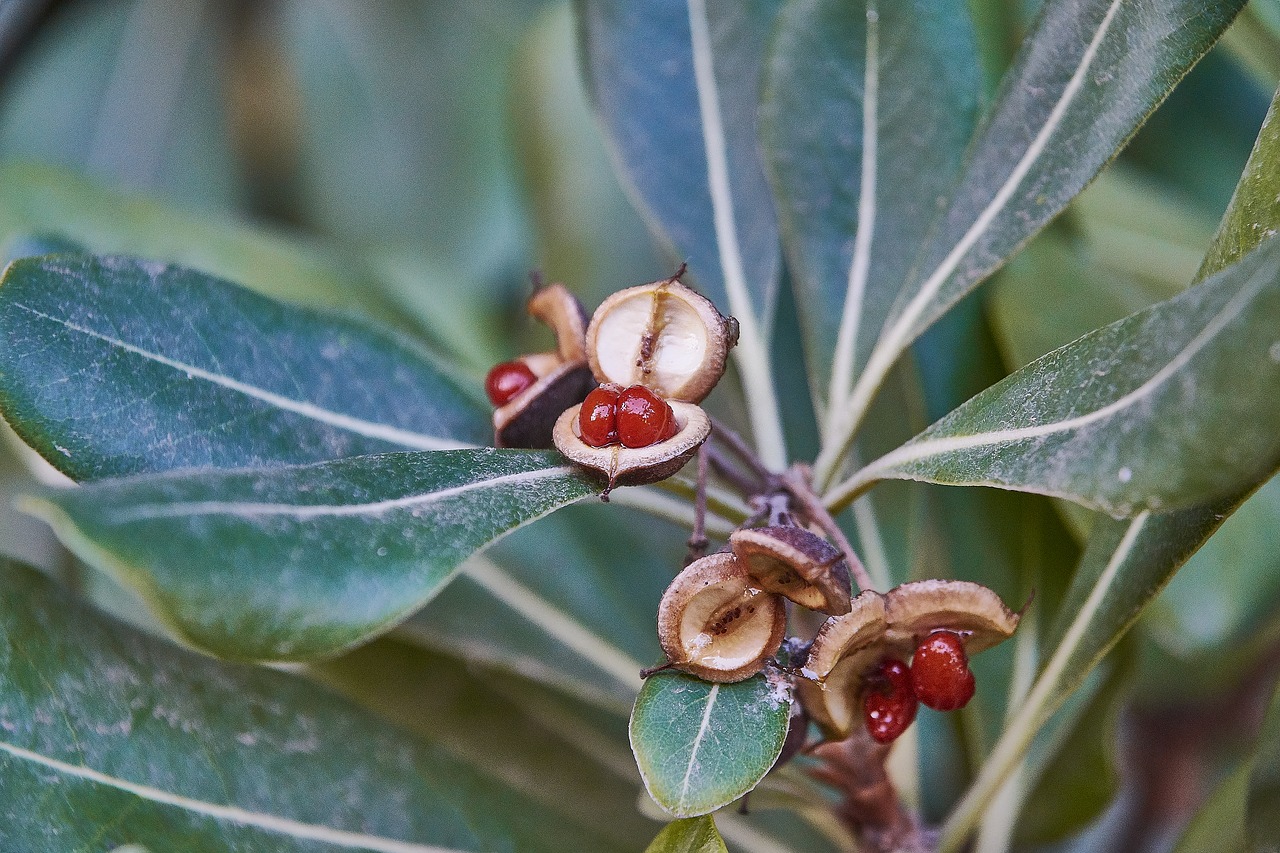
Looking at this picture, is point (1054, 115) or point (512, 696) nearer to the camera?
point (1054, 115)

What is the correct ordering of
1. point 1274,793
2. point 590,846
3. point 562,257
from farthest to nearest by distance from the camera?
point 562,257 → point 590,846 → point 1274,793

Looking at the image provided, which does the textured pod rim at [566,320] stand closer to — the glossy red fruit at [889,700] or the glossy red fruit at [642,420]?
the glossy red fruit at [642,420]

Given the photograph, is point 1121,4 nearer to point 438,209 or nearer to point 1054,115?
point 1054,115

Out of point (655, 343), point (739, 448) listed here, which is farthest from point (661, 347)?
point (739, 448)

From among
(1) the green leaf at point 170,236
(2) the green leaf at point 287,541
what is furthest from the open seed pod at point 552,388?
(1) the green leaf at point 170,236

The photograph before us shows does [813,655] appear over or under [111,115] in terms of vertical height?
under

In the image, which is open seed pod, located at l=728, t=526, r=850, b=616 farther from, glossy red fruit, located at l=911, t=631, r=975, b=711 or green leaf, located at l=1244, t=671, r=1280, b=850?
green leaf, located at l=1244, t=671, r=1280, b=850

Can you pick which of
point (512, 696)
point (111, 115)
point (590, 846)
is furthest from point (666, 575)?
point (111, 115)
